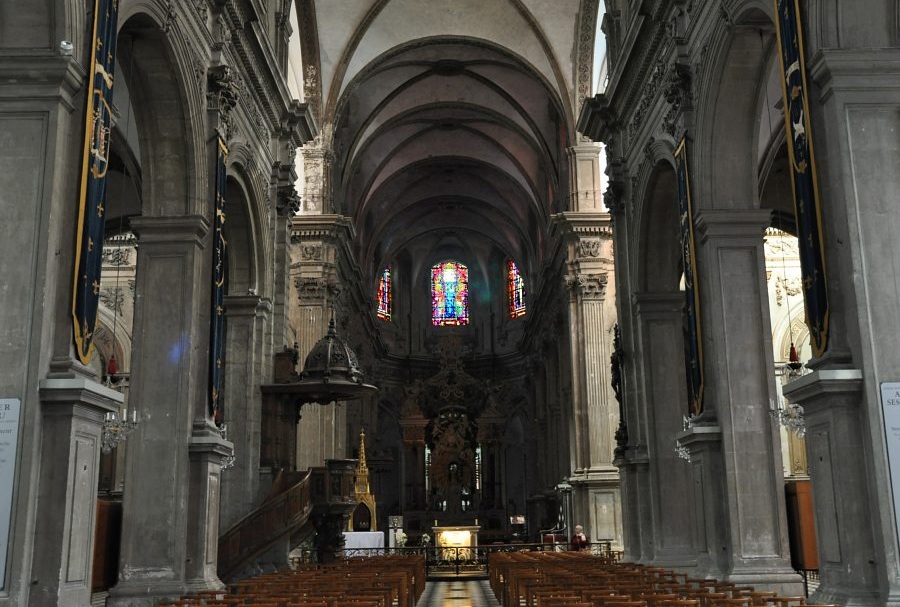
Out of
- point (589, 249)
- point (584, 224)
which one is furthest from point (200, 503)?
point (584, 224)

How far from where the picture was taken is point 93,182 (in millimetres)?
9469

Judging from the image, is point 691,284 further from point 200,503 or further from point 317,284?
point 317,284

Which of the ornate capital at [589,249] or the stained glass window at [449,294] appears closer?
the ornate capital at [589,249]

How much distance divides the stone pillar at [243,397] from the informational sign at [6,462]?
8.48 meters

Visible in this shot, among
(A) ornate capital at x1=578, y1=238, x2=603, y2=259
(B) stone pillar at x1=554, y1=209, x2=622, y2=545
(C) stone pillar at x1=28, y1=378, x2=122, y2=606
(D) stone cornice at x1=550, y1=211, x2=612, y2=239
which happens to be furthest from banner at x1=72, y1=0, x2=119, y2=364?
(A) ornate capital at x1=578, y1=238, x2=603, y2=259

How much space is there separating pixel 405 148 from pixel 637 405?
20863mm

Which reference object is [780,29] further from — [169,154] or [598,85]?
[598,85]

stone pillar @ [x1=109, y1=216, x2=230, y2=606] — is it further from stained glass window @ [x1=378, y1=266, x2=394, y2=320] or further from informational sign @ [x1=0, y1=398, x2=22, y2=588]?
stained glass window @ [x1=378, y1=266, x2=394, y2=320]

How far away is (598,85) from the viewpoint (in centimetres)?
2644

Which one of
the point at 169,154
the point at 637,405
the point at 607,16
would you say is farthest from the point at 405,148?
the point at 169,154

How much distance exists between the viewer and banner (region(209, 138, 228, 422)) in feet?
45.3

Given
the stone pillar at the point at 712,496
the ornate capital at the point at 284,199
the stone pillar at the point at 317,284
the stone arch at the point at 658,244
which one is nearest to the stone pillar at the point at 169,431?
the ornate capital at the point at 284,199

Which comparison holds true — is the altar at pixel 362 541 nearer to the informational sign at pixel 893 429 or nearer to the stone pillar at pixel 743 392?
the stone pillar at pixel 743 392

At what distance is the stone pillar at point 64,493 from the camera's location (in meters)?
8.39
